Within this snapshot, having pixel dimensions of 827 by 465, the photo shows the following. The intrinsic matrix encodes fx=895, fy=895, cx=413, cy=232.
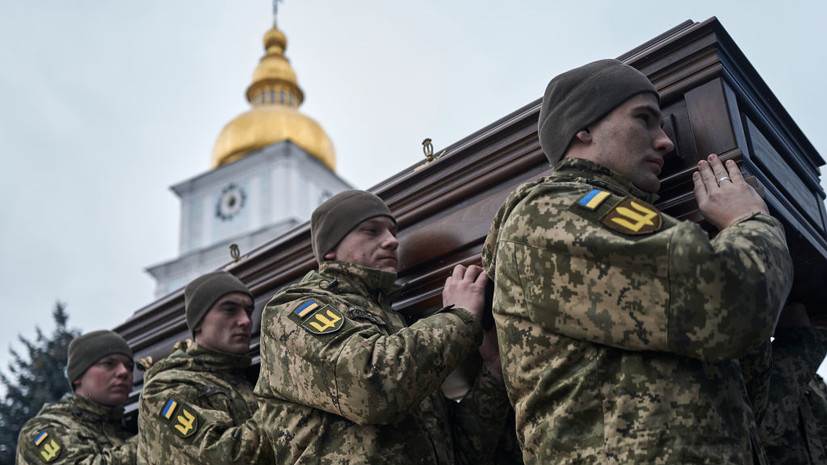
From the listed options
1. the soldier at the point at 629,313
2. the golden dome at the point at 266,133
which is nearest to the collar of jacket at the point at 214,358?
the soldier at the point at 629,313

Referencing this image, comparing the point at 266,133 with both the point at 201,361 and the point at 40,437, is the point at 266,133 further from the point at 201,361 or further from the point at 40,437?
the point at 201,361

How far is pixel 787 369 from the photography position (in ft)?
9.11

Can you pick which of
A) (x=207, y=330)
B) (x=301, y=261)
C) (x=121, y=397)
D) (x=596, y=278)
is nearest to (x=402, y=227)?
(x=301, y=261)

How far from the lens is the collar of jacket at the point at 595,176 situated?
2236 millimetres

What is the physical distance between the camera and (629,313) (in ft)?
6.41

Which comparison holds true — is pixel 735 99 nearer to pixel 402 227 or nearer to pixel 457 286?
pixel 457 286

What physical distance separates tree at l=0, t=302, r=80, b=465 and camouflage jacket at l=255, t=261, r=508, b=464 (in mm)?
10908

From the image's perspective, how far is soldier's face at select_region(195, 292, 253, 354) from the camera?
3.88 metres

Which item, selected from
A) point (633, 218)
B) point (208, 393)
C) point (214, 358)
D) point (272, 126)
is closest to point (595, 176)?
point (633, 218)

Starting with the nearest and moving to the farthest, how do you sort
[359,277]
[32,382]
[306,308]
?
[306,308] < [359,277] < [32,382]

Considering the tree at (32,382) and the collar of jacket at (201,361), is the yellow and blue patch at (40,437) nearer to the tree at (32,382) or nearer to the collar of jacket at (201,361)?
the collar of jacket at (201,361)

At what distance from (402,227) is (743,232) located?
5.57 feet

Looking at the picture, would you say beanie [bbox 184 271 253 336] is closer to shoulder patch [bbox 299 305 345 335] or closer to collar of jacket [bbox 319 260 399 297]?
collar of jacket [bbox 319 260 399 297]

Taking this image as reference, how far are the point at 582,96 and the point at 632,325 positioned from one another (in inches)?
27.6
